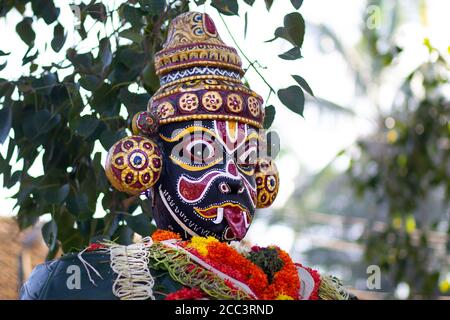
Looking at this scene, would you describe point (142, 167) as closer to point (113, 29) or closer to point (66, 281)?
point (66, 281)

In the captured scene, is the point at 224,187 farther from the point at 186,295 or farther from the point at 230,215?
the point at 186,295

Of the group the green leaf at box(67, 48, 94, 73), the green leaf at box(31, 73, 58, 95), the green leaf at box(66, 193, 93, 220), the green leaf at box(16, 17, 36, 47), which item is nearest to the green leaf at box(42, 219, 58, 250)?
the green leaf at box(66, 193, 93, 220)

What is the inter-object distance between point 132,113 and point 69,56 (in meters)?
0.44

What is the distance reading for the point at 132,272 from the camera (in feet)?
10.9

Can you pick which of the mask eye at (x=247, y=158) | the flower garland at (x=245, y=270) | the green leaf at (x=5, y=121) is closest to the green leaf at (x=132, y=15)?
the green leaf at (x=5, y=121)

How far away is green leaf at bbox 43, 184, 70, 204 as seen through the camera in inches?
178

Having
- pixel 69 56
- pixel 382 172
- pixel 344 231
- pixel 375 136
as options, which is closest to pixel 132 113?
pixel 69 56

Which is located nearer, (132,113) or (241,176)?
(241,176)

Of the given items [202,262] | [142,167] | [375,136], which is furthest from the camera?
[375,136]

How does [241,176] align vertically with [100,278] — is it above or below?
above

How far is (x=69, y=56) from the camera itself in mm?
4543

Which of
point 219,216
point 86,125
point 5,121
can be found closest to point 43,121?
point 5,121

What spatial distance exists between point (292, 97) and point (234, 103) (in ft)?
1.24
